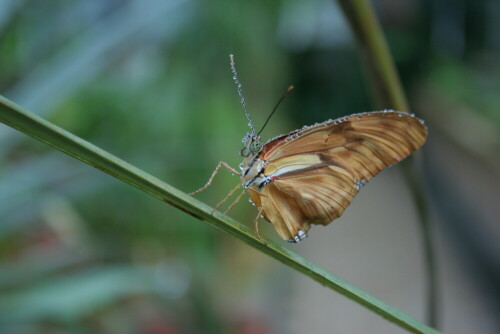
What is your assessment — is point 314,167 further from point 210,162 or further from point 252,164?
point 210,162

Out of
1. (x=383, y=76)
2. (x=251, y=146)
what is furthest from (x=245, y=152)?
(x=383, y=76)

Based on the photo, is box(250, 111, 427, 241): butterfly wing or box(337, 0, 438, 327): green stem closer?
box(337, 0, 438, 327): green stem

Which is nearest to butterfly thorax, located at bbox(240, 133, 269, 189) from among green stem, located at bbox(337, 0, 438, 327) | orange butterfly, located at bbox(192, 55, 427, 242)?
orange butterfly, located at bbox(192, 55, 427, 242)

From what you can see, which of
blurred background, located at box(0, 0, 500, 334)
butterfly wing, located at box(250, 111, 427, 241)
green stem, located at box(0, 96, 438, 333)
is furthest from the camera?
blurred background, located at box(0, 0, 500, 334)

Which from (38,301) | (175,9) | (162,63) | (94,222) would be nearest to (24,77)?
(175,9)

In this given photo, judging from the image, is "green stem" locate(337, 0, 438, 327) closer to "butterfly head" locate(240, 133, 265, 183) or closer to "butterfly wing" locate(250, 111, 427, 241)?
"butterfly wing" locate(250, 111, 427, 241)

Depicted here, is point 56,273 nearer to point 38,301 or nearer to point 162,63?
point 38,301

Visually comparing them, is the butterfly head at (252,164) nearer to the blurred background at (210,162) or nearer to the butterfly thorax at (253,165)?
the butterfly thorax at (253,165)

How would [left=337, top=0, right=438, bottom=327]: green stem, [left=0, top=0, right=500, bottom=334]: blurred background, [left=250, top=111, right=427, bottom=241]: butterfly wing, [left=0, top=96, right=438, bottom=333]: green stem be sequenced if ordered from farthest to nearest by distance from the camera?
[left=0, top=0, right=500, bottom=334]: blurred background, [left=250, top=111, right=427, bottom=241]: butterfly wing, [left=337, top=0, right=438, bottom=327]: green stem, [left=0, top=96, right=438, bottom=333]: green stem
